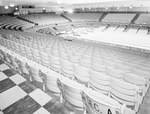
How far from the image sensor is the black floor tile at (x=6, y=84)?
271 cm

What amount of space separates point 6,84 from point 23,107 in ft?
3.42

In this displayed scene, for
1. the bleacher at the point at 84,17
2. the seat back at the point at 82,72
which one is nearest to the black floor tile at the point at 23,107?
the seat back at the point at 82,72

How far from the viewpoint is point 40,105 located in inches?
86.4

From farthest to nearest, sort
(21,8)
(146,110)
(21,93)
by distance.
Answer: (21,8) → (21,93) → (146,110)

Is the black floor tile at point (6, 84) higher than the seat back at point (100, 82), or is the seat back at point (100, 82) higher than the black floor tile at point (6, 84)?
the seat back at point (100, 82)

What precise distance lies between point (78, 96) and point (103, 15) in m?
27.3

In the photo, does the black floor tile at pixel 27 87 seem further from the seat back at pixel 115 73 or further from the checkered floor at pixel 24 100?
the seat back at pixel 115 73

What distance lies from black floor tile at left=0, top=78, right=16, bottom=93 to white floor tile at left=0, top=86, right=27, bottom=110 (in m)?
0.13

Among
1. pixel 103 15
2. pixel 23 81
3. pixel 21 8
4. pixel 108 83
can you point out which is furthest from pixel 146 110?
pixel 103 15

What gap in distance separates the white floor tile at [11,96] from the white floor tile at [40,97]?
20cm

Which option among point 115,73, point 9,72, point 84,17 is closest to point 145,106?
point 115,73

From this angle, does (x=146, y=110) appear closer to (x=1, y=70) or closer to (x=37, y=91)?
(x=37, y=91)

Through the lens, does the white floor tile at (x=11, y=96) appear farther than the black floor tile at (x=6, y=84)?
No

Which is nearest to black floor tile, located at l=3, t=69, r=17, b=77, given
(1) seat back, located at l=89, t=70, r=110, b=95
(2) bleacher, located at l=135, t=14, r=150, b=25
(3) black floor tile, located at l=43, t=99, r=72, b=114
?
(3) black floor tile, located at l=43, t=99, r=72, b=114
